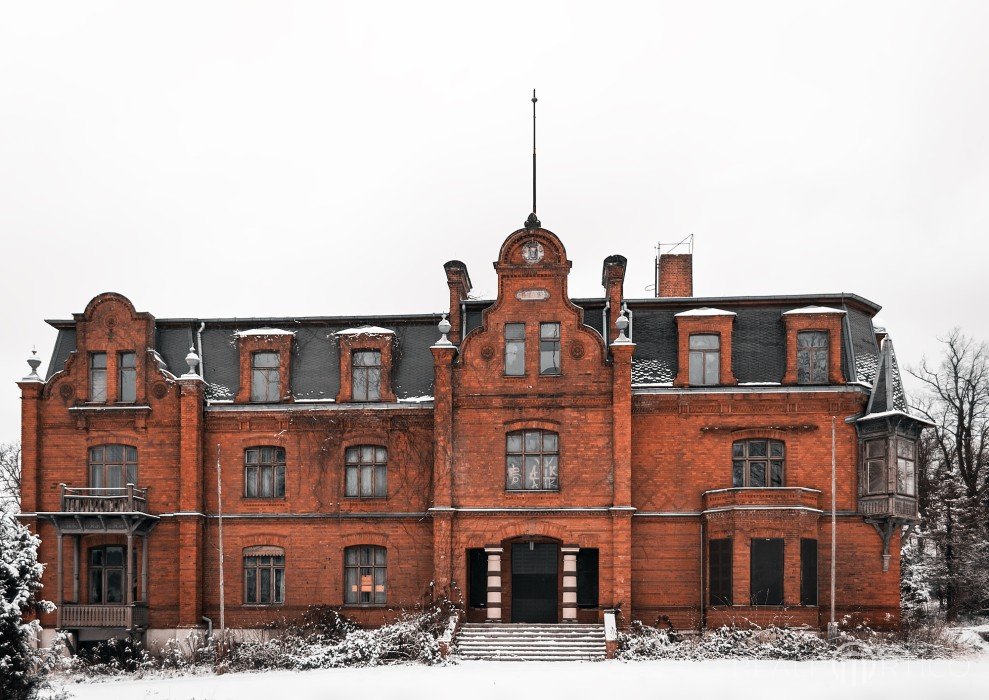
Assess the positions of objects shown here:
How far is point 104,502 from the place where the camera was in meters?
31.6

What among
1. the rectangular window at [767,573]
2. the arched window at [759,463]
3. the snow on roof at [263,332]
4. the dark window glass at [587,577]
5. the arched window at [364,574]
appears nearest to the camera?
the rectangular window at [767,573]

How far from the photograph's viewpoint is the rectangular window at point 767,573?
29812 millimetres

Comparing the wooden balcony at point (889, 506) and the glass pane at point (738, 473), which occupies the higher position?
the glass pane at point (738, 473)

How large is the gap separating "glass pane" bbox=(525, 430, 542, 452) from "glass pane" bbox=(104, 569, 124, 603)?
1331 centimetres

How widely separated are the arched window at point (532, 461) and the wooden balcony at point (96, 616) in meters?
11.9

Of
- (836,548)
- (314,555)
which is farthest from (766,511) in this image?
(314,555)

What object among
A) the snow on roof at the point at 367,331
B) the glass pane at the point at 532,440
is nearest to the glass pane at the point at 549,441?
the glass pane at the point at 532,440

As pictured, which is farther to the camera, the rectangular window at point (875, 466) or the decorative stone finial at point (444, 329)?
the decorative stone finial at point (444, 329)

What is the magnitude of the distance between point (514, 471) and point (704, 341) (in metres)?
7.07

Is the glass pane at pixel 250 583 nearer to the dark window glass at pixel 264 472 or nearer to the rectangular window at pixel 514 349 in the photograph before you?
the dark window glass at pixel 264 472

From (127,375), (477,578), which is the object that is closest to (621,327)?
(477,578)

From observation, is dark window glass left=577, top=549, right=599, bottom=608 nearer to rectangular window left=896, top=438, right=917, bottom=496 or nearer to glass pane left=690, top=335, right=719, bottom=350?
glass pane left=690, top=335, right=719, bottom=350

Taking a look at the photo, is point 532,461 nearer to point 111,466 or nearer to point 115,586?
point 111,466

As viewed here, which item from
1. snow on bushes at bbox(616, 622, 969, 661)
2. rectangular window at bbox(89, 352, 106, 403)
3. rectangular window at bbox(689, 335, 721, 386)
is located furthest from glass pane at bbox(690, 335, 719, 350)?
rectangular window at bbox(89, 352, 106, 403)
